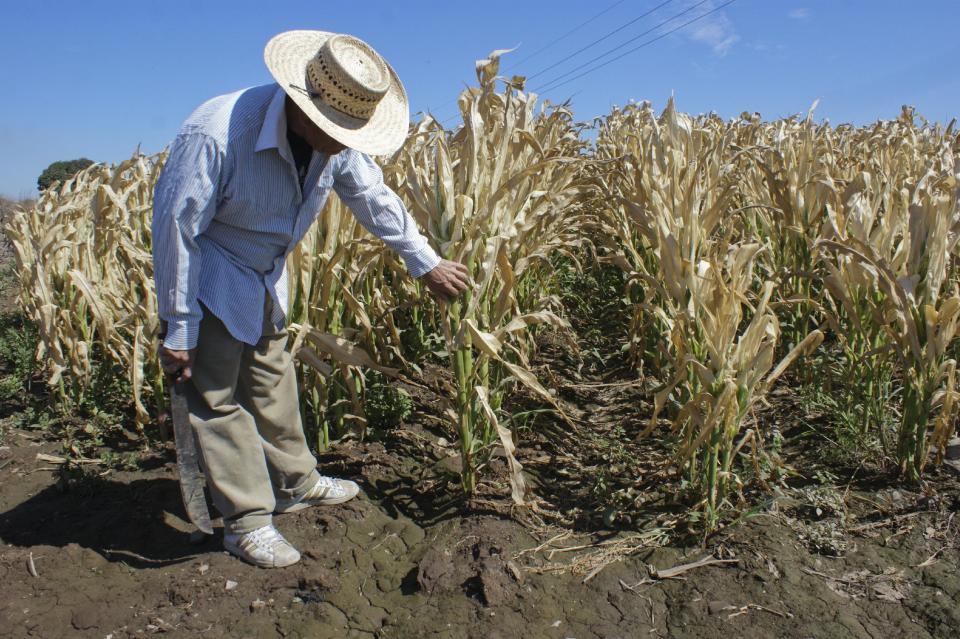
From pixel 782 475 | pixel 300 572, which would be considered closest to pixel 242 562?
pixel 300 572

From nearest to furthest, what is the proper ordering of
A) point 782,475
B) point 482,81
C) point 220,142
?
point 220,142
point 782,475
point 482,81

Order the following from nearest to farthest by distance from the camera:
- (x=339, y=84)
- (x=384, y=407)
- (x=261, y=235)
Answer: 1. (x=339, y=84)
2. (x=261, y=235)
3. (x=384, y=407)

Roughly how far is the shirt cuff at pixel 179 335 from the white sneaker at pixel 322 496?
2.70ft

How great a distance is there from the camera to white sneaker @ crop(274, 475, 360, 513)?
102 inches

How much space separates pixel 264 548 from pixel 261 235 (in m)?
1.02

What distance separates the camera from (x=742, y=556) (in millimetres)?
2193

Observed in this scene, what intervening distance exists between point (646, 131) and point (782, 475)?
315cm

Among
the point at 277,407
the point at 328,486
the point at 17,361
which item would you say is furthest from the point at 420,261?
the point at 17,361

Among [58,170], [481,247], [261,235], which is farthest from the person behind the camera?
[58,170]

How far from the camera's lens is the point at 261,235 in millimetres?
2150

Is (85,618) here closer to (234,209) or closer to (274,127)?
(234,209)

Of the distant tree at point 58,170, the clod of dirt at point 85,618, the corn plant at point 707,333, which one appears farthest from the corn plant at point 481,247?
the distant tree at point 58,170

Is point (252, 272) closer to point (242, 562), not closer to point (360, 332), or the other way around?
point (360, 332)

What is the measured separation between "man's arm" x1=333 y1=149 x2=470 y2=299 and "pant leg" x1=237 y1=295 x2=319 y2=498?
44 cm
